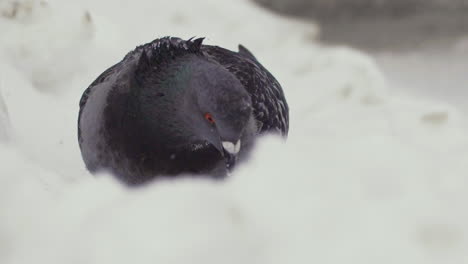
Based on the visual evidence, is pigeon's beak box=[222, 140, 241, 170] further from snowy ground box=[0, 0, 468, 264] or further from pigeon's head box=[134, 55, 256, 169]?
snowy ground box=[0, 0, 468, 264]

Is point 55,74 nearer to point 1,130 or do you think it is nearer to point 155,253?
point 1,130

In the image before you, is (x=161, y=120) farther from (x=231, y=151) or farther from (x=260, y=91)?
(x=260, y=91)

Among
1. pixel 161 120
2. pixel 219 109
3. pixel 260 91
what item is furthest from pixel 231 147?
pixel 260 91

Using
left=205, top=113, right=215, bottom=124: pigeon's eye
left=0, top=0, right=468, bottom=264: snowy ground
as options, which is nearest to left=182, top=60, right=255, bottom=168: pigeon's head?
left=205, top=113, right=215, bottom=124: pigeon's eye

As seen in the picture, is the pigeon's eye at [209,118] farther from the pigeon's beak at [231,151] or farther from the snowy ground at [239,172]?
the snowy ground at [239,172]

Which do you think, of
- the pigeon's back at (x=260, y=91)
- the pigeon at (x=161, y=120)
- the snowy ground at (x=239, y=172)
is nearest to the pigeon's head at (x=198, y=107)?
the pigeon at (x=161, y=120)

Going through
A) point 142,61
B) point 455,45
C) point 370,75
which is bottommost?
point 142,61

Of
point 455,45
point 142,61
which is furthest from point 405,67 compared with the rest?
point 142,61
